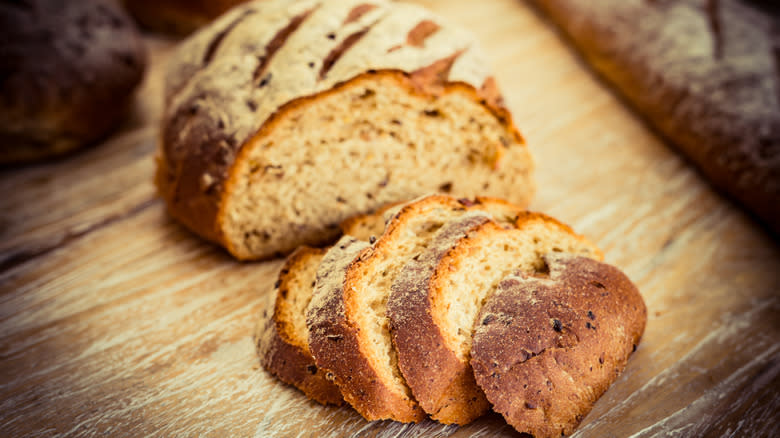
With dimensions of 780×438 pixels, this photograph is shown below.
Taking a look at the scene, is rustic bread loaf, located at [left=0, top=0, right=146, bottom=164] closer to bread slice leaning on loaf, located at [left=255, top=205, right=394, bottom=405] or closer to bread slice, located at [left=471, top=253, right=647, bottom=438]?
bread slice leaning on loaf, located at [left=255, top=205, right=394, bottom=405]

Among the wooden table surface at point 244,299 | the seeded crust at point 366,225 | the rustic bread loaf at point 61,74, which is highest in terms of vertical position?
the rustic bread loaf at point 61,74

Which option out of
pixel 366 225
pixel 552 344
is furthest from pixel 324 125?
pixel 552 344

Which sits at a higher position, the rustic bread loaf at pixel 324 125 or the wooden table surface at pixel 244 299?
the rustic bread loaf at pixel 324 125

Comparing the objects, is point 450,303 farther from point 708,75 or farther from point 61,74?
point 61,74

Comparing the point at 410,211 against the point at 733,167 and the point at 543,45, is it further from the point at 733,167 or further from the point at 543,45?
the point at 543,45

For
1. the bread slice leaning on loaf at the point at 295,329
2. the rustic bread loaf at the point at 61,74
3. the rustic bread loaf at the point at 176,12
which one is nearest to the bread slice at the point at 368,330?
the bread slice leaning on loaf at the point at 295,329

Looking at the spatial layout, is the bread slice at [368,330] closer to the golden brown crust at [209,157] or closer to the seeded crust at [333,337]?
the seeded crust at [333,337]

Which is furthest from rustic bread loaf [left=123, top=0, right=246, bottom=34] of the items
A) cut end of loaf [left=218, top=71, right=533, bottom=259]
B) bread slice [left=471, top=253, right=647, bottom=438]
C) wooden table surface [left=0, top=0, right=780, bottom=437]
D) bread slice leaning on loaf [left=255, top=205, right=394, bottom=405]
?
bread slice [left=471, top=253, right=647, bottom=438]
